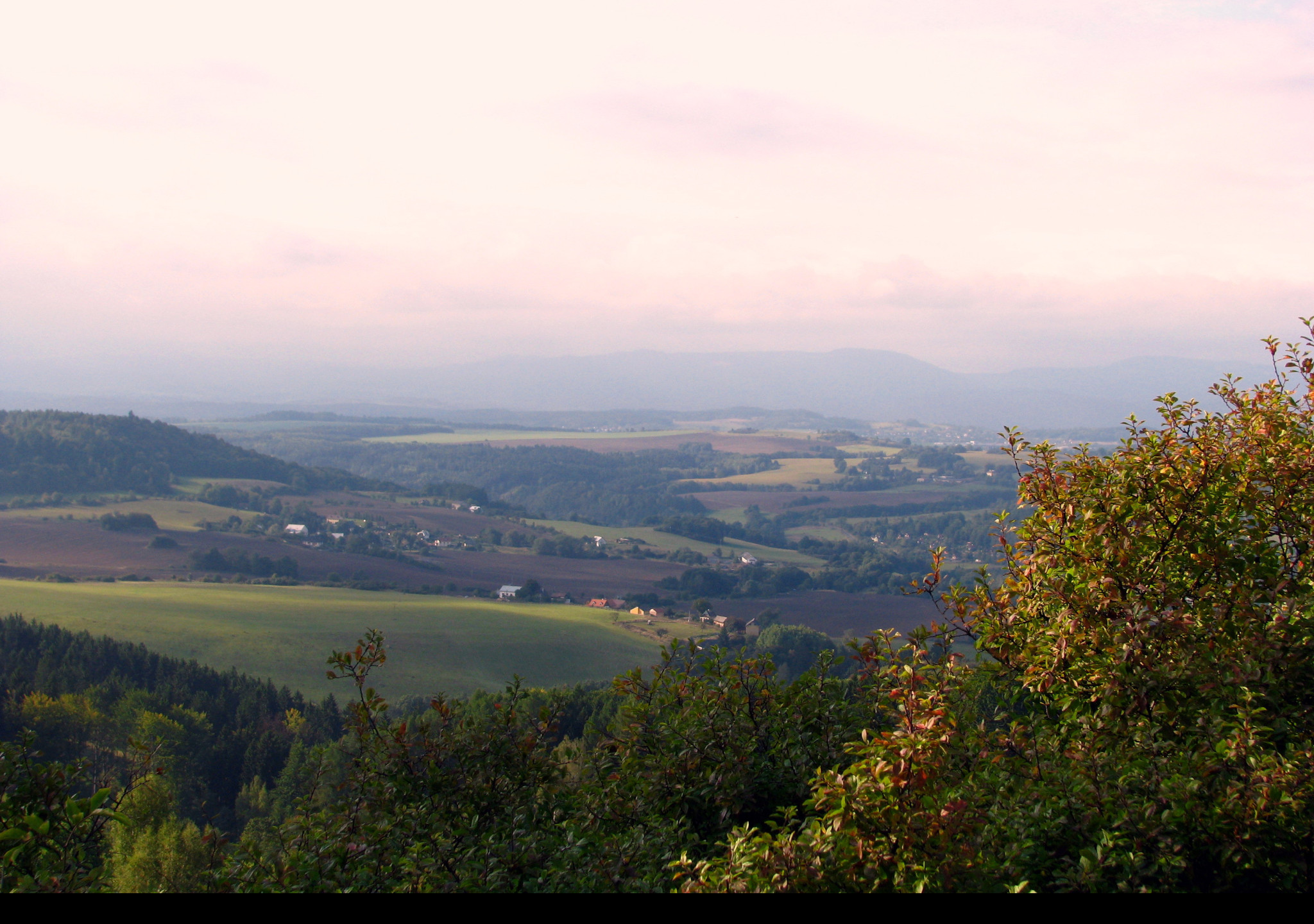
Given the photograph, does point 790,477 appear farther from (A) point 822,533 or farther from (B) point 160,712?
(B) point 160,712

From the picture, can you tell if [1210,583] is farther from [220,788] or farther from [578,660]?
[578,660]

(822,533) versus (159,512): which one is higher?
(159,512)

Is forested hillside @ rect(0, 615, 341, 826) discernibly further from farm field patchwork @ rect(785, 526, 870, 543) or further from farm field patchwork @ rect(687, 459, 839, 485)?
farm field patchwork @ rect(687, 459, 839, 485)

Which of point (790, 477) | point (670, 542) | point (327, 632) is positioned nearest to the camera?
point (327, 632)

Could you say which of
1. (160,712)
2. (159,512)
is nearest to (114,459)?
(159,512)

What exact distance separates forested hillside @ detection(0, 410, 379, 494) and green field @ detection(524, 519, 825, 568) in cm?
5311

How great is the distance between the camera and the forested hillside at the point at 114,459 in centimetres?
14012

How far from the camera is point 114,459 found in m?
148

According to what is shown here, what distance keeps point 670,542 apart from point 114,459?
102m

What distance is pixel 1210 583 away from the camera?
7.11m

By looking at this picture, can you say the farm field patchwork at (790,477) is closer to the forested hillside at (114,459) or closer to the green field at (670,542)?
the green field at (670,542)

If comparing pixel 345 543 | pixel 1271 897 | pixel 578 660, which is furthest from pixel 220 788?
pixel 345 543

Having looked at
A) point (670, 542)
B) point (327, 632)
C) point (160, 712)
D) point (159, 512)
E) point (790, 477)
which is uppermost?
point (790, 477)

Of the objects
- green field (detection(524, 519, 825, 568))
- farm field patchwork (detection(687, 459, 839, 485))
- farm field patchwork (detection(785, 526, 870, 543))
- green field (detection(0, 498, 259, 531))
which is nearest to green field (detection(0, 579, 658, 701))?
green field (detection(0, 498, 259, 531))
